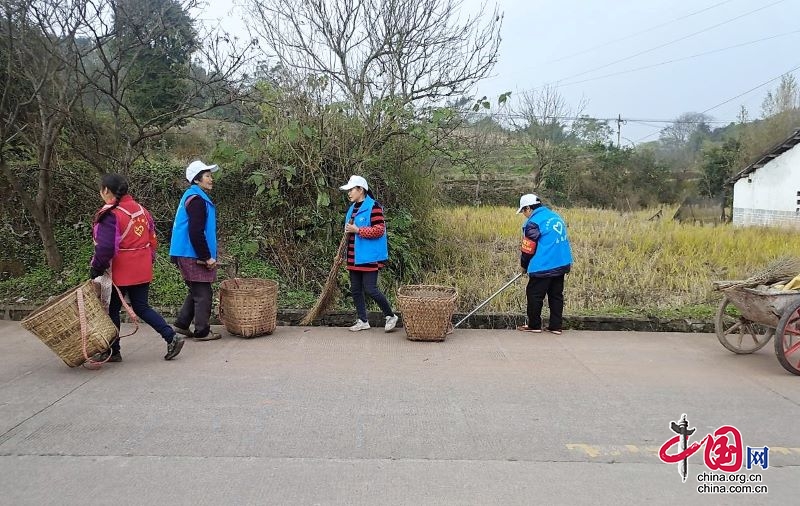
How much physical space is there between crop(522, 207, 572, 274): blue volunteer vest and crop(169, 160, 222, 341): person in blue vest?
11.1 feet

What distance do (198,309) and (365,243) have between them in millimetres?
1795

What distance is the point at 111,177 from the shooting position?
4992 mm

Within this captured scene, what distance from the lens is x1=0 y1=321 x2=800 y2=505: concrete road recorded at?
10.4 feet

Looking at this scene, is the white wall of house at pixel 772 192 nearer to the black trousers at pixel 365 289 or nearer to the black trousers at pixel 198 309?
the black trousers at pixel 365 289

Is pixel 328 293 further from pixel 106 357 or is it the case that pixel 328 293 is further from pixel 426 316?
pixel 106 357

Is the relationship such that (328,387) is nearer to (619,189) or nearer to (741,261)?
(741,261)

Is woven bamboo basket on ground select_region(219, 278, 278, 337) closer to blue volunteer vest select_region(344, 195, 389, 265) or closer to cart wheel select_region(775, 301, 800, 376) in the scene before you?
blue volunteer vest select_region(344, 195, 389, 265)

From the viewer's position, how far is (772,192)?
2203cm

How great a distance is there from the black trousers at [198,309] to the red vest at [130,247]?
63cm

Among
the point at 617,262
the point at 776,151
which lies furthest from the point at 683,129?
the point at 617,262

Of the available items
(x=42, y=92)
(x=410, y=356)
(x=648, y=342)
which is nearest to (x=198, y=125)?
(x=42, y=92)

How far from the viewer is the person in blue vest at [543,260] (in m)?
6.41

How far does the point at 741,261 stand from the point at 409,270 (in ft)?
16.7

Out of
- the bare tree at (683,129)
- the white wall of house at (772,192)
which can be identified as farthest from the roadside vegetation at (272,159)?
the bare tree at (683,129)
